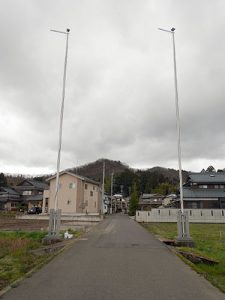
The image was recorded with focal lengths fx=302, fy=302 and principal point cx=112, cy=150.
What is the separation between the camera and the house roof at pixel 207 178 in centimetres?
4859

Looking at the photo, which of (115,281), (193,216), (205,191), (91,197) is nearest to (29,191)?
(91,197)

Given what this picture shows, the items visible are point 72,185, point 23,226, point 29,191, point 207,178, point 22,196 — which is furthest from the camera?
point 29,191

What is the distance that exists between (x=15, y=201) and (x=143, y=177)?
6086cm

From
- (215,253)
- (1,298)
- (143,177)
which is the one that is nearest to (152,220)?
(215,253)

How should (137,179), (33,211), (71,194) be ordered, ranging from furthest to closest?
(137,179)
(33,211)
(71,194)

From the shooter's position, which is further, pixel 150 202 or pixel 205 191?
pixel 150 202

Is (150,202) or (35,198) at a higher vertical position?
(35,198)

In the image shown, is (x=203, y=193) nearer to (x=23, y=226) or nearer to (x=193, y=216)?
(x=193, y=216)

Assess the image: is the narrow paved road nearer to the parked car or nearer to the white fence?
the white fence

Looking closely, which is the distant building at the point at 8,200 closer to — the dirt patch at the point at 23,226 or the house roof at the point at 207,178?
the house roof at the point at 207,178

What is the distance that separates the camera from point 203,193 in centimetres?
4650

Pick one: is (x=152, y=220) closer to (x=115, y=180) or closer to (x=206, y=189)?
(x=206, y=189)

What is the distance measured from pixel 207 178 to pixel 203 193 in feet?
12.4

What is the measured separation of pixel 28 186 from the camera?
250ft
